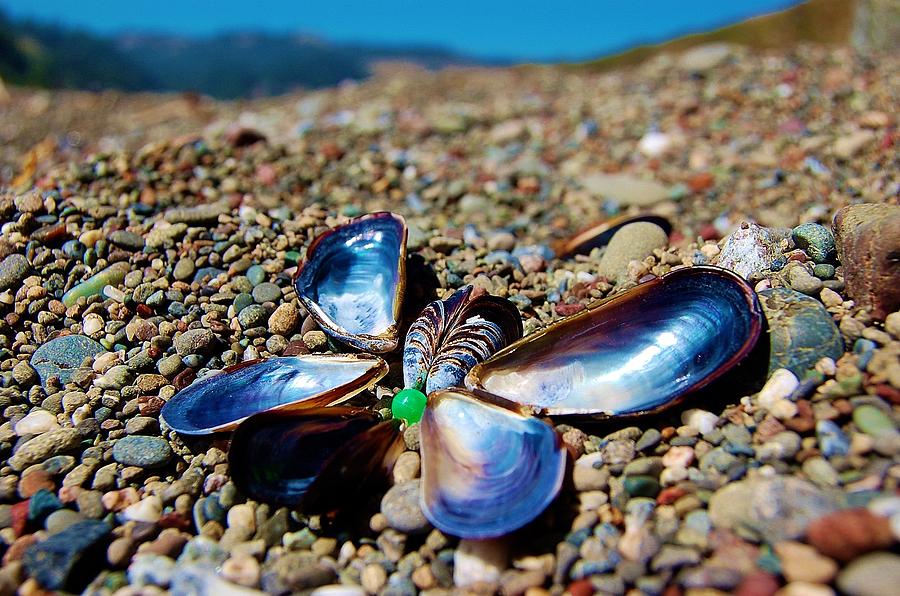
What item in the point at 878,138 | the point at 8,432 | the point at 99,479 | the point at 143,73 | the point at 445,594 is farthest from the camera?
the point at 143,73

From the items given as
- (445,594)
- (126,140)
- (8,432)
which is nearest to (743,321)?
(445,594)

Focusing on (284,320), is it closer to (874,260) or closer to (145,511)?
(145,511)

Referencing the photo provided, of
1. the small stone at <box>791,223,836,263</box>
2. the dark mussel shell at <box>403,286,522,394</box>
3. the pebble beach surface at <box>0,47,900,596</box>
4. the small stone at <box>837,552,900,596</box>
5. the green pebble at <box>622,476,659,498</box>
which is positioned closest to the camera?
the small stone at <box>837,552,900,596</box>

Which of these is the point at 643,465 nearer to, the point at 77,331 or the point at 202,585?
the point at 202,585

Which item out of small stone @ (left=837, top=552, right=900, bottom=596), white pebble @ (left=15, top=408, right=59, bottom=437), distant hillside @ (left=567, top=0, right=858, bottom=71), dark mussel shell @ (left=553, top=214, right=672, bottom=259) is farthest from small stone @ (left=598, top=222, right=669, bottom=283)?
distant hillside @ (left=567, top=0, right=858, bottom=71)

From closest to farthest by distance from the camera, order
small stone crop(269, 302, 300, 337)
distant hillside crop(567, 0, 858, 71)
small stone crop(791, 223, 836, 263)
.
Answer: small stone crop(791, 223, 836, 263) → small stone crop(269, 302, 300, 337) → distant hillside crop(567, 0, 858, 71)

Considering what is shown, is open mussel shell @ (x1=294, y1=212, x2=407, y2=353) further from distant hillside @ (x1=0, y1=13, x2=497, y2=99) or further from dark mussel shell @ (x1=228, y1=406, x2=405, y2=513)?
distant hillside @ (x1=0, y1=13, x2=497, y2=99)
